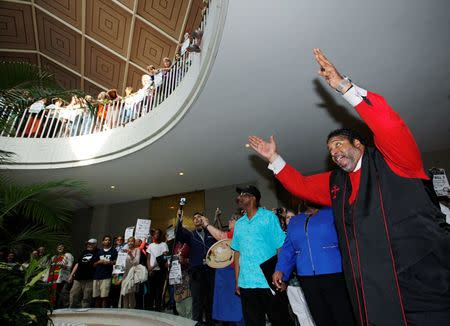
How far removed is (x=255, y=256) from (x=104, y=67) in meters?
10.8

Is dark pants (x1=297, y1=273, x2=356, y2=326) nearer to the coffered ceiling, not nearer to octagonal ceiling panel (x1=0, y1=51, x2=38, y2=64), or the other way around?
the coffered ceiling

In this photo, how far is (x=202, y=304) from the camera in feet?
12.1

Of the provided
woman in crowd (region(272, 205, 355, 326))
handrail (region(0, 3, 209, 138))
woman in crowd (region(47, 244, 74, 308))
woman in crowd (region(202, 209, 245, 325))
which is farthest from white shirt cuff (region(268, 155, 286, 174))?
woman in crowd (region(47, 244, 74, 308))

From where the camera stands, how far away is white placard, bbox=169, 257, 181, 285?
4.03m

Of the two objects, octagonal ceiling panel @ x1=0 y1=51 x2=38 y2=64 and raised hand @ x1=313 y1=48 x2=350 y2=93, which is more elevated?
octagonal ceiling panel @ x1=0 y1=51 x2=38 y2=64

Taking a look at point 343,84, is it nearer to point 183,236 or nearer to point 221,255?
point 221,255

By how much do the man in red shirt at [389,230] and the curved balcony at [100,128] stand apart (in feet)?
14.0

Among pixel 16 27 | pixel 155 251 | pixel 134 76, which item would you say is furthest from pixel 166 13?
pixel 155 251

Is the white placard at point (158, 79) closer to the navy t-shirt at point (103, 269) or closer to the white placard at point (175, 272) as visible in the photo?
the navy t-shirt at point (103, 269)

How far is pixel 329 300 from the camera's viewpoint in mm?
1781

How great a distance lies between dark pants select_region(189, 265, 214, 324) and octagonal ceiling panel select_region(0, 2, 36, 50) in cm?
1100

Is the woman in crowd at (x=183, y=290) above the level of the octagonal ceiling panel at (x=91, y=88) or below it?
below

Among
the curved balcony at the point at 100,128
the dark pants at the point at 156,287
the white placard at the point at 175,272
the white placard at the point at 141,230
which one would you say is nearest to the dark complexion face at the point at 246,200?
the white placard at the point at 175,272

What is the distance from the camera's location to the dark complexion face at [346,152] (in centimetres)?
142
